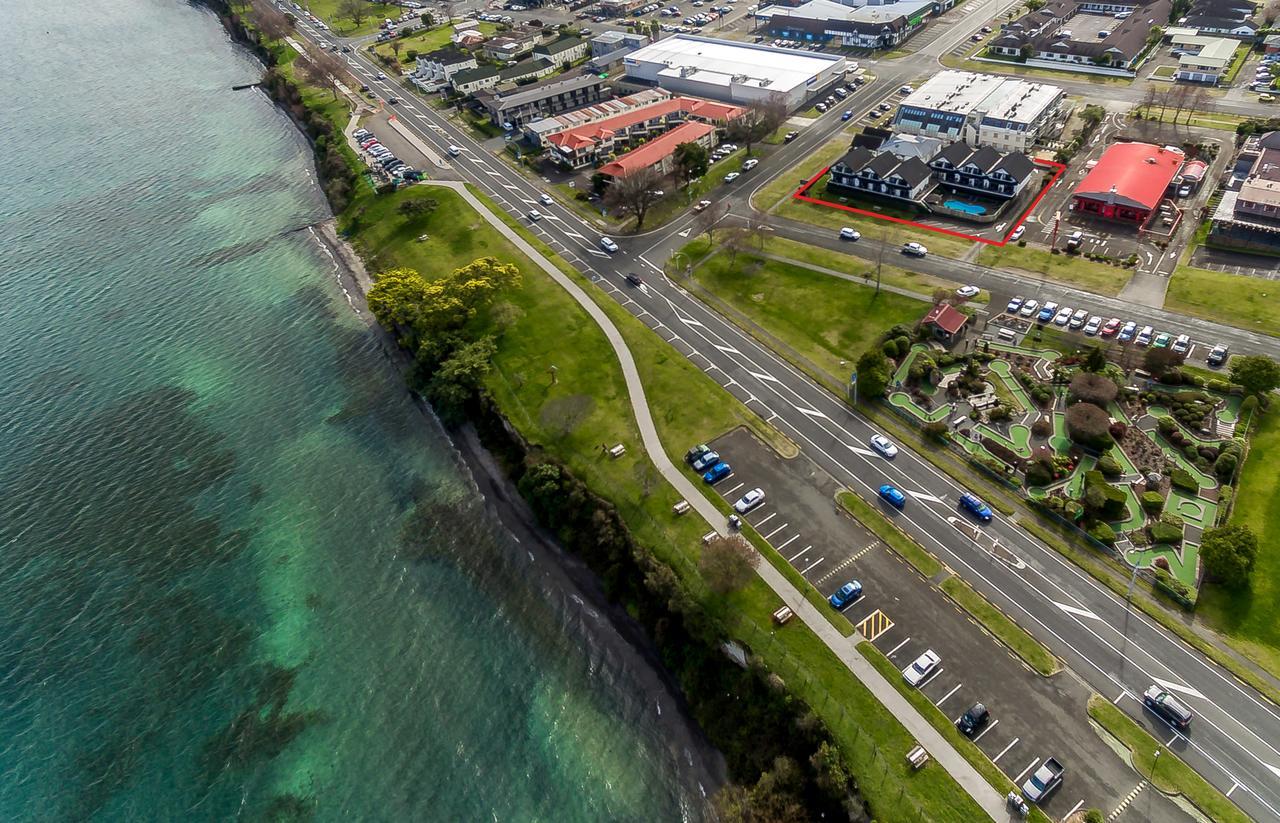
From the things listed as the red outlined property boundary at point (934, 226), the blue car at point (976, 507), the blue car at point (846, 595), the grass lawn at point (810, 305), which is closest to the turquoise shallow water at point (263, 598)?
the blue car at point (846, 595)

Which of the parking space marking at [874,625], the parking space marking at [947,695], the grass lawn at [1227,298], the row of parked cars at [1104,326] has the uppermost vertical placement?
the grass lawn at [1227,298]

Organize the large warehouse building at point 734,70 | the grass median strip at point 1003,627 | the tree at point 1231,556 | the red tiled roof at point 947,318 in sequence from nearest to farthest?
the grass median strip at point 1003,627 → the tree at point 1231,556 → the red tiled roof at point 947,318 → the large warehouse building at point 734,70

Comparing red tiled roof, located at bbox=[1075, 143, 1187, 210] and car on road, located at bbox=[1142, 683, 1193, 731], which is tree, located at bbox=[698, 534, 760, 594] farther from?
red tiled roof, located at bbox=[1075, 143, 1187, 210]

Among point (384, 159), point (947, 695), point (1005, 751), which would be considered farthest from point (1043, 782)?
point (384, 159)

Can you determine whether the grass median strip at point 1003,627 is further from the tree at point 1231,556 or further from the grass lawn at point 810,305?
the grass lawn at point 810,305

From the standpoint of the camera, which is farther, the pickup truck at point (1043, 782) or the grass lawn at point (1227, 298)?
the grass lawn at point (1227, 298)

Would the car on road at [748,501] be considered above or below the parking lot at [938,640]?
above
